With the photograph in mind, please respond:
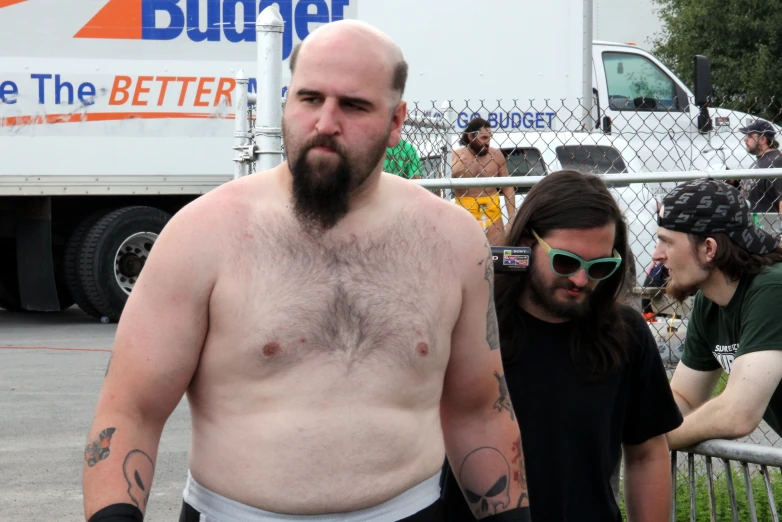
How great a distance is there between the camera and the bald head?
2338 mm

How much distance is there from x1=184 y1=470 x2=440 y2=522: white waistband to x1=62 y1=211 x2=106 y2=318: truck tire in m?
9.04

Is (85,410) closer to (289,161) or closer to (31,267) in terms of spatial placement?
(31,267)

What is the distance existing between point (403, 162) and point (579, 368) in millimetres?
3203

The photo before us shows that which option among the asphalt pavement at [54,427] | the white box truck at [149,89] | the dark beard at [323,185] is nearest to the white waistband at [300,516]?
the dark beard at [323,185]

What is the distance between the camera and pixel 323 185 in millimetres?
2277

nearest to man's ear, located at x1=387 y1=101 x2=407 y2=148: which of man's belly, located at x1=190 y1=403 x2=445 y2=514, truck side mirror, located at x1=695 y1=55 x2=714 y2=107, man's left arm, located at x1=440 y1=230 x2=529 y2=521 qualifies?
man's left arm, located at x1=440 y1=230 x2=529 y2=521

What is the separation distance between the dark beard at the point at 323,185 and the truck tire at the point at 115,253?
28.5 feet

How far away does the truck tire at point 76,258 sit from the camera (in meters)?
11.0

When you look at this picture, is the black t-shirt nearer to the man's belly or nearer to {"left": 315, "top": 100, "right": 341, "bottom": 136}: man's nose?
the man's belly

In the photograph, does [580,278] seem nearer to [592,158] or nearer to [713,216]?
[713,216]

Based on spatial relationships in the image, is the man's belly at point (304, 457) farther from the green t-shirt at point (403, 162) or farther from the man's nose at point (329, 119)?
the green t-shirt at point (403, 162)

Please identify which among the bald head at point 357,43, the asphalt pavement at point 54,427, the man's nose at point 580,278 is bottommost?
the asphalt pavement at point 54,427

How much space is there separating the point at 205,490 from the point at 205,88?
920 centimetres

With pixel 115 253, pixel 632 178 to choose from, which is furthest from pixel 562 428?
pixel 115 253
